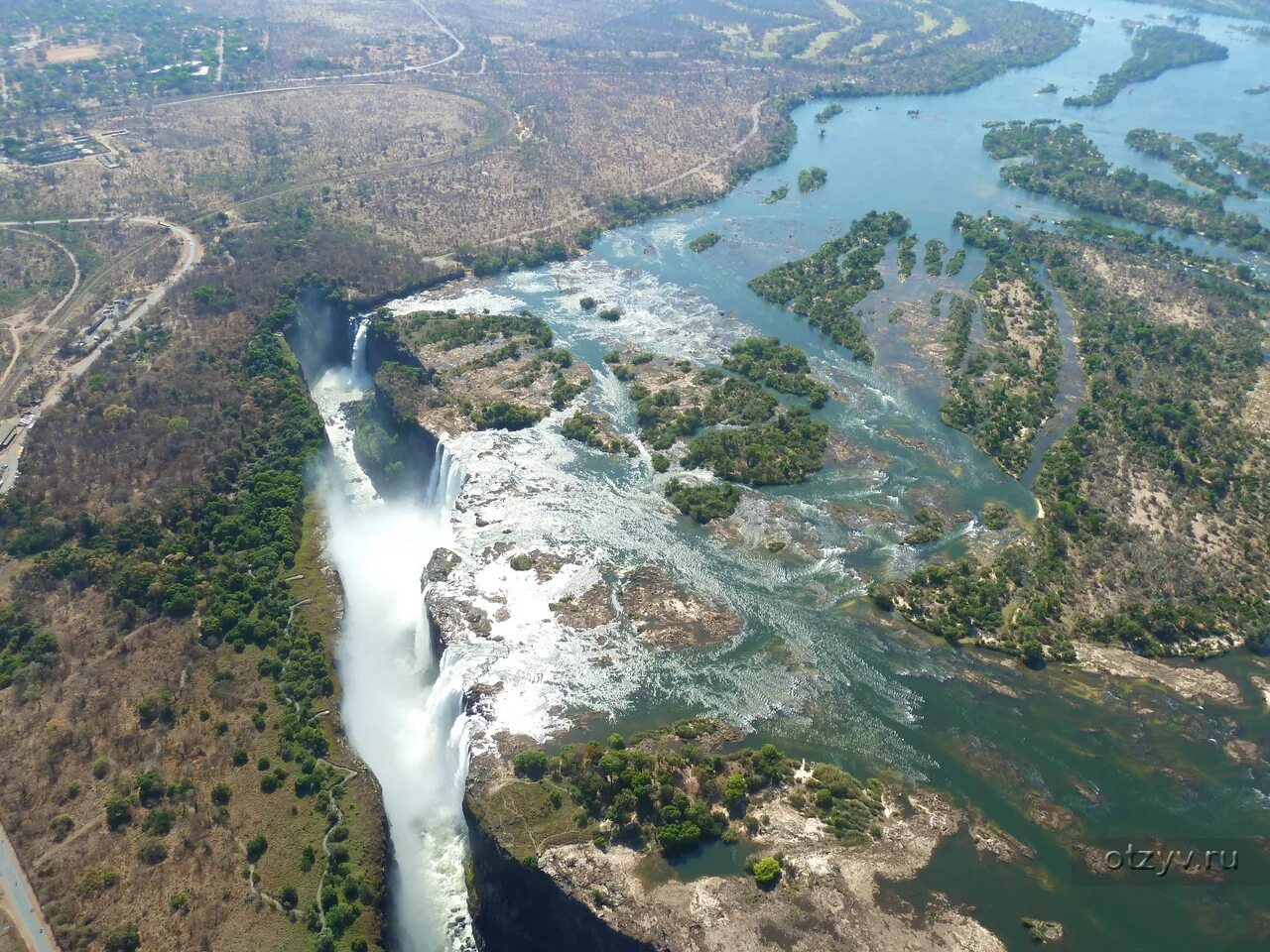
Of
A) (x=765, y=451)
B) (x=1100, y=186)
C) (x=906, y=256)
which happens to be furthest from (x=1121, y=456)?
(x=1100, y=186)

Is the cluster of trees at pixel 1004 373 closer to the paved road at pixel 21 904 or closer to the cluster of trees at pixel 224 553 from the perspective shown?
the cluster of trees at pixel 224 553

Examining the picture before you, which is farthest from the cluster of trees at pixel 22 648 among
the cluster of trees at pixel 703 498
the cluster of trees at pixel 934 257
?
the cluster of trees at pixel 934 257

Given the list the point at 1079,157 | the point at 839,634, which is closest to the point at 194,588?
the point at 839,634

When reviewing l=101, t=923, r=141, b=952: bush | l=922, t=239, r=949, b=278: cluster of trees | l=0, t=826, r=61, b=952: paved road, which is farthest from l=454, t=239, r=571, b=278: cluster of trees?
l=101, t=923, r=141, b=952: bush

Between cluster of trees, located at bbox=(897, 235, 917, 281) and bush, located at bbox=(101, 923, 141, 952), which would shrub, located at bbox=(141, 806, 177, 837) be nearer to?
bush, located at bbox=(101, 923, 141, 952)

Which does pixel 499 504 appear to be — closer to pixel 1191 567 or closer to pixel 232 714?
pixel 232 714

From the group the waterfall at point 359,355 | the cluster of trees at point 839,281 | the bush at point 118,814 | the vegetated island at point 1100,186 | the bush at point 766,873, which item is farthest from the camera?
the vegetated island at point 1100,186
